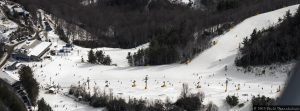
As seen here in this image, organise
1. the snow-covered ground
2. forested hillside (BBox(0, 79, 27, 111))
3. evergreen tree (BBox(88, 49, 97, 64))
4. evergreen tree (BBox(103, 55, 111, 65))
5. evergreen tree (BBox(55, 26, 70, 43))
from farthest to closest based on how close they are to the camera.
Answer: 1. evergreen tree (BBox(55, 26, 70, 43))
2. the snow-covered ground
3. evergreen tree (BBox(103, 55, 111, 65))
4. evergreen tree (BBox(88, 49, 97, 64))
5. forested hillside (BBox(0, 79, 27, 111))

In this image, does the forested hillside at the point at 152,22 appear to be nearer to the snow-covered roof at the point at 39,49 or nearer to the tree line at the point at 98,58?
the tree line at the point at 98,58

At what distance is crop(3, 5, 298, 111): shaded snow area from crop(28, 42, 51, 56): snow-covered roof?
129 cm

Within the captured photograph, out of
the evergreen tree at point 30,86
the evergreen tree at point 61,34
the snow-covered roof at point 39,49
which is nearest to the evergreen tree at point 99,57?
the snow-covered roof at point 39,49

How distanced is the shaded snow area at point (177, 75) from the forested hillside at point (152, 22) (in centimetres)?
238

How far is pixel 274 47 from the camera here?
1865 inches

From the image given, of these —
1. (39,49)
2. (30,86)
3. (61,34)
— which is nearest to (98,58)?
(39,49)

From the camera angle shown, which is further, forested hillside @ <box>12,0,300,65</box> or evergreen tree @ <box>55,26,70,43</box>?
evergreen tree @ <box>55,26,70,43</box>

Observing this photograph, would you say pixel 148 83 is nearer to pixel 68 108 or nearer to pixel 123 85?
pixel 123 85

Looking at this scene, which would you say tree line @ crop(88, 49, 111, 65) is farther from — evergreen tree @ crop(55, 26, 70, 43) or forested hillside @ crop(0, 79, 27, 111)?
forested hillside @ crop(0, 79, 27, 111)

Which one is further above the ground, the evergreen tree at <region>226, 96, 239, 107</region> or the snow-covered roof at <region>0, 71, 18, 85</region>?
the snow-covered roof at <region>0, 71, 18, 85</region>

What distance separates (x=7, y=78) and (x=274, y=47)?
28.0 metres

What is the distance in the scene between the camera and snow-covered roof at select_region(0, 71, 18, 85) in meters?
42.5

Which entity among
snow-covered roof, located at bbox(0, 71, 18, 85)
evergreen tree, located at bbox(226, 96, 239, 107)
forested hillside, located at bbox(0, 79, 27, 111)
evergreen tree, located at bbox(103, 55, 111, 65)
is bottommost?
evergreen tree, located at bbox(226, 96, 239, 107)

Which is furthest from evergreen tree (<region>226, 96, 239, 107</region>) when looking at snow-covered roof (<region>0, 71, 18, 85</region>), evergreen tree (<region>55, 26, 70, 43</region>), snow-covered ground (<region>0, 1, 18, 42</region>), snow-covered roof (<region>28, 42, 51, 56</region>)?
evergreen tree (<region>55, 26, 70, 43</region>)
